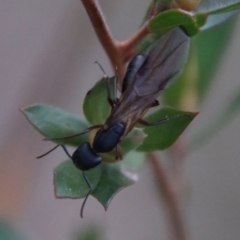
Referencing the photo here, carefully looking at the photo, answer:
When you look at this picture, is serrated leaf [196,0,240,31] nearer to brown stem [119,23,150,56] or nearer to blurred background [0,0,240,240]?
brown stem [119,23,150,56]

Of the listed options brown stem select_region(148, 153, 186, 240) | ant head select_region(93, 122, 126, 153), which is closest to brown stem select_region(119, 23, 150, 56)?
ant head select_region(93, 122, 126, 153)

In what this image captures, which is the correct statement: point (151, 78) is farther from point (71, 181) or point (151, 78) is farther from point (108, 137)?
point (71, 181)

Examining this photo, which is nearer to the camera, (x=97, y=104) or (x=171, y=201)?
(x=97, y=104)

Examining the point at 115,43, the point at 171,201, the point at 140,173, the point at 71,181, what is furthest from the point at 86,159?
the point at 140,173

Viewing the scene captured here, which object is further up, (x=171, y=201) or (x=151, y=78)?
(x=151, y=78)

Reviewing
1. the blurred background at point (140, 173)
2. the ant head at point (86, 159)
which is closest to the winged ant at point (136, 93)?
the ant head at point (86, 159)

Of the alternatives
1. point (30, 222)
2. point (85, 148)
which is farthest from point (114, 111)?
point (30, 222)
